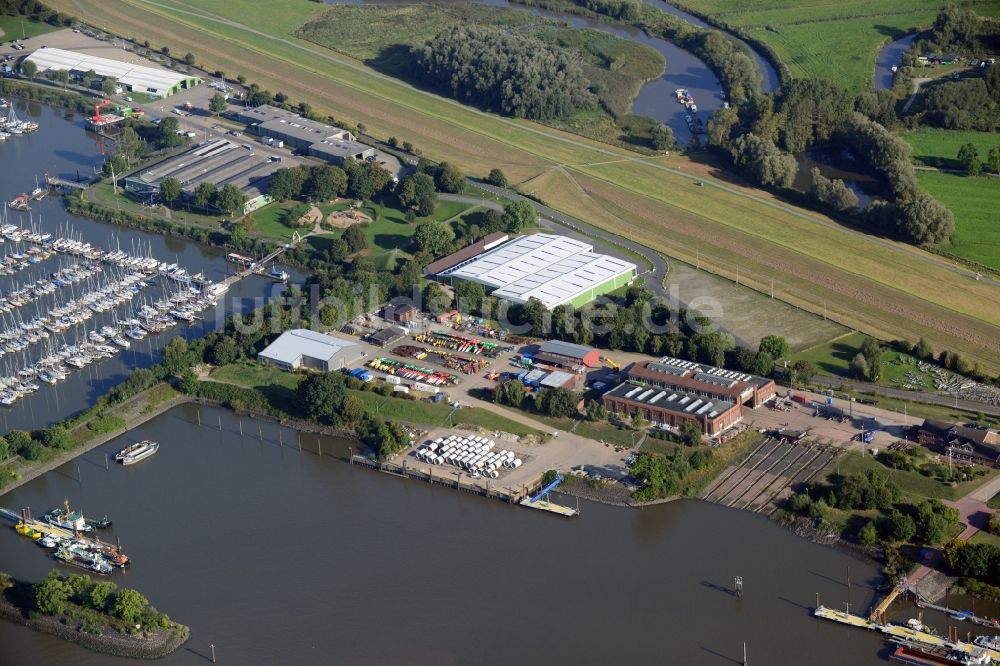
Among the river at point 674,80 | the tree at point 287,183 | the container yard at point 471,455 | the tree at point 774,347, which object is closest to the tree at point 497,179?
the tree at point 287,183

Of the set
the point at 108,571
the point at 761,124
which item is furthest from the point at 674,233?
the point at 108,571

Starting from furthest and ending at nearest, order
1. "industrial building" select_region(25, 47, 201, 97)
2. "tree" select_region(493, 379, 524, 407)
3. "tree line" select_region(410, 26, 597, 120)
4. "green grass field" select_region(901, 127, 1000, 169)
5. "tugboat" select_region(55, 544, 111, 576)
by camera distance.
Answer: "industrial building" select_region(25, 47, 201, 97), "tree line" select_region(410, 26, 597, 120), "green grass field" select_region(901, 127, 1000, 169), "tree" select_region(493, 379, 524, 407), "tugboat" select_region(55, 544, 111, 576)

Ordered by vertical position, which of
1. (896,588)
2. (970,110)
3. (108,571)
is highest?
(970,110)

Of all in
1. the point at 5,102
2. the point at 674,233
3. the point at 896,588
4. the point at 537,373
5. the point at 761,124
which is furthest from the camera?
the point at 5,102

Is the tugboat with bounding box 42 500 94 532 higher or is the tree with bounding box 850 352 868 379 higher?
the tree with bounding box 850 352 868 379

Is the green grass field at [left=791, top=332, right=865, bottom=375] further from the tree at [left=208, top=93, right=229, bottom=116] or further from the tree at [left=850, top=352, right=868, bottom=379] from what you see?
the tree at [left=208, top=93, right=229, bottom=116]

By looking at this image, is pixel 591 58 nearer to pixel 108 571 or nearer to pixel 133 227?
pixel 133 227

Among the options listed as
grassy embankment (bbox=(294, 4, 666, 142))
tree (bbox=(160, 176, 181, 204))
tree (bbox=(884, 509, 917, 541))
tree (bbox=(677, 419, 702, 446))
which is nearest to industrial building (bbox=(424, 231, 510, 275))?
tree (bbox=(160, 176, 181, 204))
